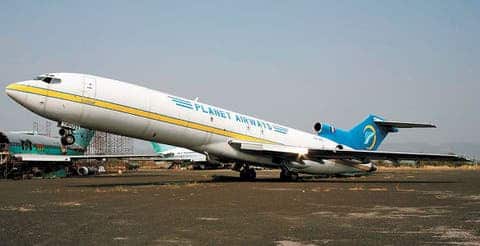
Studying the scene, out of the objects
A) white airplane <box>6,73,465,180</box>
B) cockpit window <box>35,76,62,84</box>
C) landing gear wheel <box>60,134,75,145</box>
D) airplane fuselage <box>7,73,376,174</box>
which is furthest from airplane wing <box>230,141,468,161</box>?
cockpit window <box>35,76,62,84</box>

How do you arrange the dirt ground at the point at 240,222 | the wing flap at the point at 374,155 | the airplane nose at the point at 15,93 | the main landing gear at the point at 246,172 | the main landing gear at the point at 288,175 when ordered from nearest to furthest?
the dirt ground at the point at 240,222 < the airplane nose at the point at 15,93 < the wing flap at the point at 374,155 < the main landing gear at the point at 288,175 < the main landing gear at the point at 246,172

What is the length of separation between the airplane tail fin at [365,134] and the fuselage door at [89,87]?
54.2ft

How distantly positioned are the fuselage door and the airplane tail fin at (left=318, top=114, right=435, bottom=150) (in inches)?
651

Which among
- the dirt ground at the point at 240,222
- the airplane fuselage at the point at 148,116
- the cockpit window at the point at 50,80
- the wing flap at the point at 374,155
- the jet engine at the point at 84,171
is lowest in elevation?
the dirt ground at the point at 240,222

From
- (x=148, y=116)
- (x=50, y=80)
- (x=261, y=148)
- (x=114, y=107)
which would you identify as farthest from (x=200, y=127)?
(x=50, y=80)

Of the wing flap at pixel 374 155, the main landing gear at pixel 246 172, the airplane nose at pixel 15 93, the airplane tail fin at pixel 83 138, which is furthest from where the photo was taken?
the airplane tail fin at pixel 83 138

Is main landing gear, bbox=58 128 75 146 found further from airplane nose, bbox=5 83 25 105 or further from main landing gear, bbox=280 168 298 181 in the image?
main landing gear, bbox=280 168 298 181

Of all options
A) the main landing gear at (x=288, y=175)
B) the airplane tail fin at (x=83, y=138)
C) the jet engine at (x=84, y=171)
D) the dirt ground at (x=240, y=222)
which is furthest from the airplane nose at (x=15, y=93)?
the airplane tail fin at (x=83, y=138)

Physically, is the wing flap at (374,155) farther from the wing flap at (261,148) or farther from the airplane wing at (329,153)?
the wing flap at (261,148)

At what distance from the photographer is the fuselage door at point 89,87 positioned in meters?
18.8

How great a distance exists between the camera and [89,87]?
18938 mm

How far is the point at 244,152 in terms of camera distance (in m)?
25.1

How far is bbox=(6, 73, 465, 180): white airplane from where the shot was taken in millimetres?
18453

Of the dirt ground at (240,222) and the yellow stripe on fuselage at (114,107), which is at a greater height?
the yellow stripe on fuselage at (114,107)
